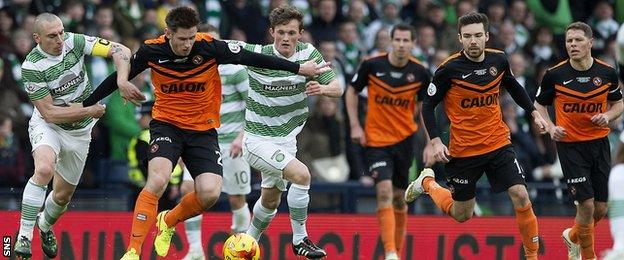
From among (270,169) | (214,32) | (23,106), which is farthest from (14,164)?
(270,169)

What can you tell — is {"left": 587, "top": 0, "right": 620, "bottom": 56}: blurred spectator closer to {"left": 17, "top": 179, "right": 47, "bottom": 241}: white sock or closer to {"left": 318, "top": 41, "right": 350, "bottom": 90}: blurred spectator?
{"left": 318, "top": 41, "right": 350, "bottom": 90}: blurred spectator

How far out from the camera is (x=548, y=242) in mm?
16375

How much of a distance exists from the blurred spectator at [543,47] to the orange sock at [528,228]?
8267mm

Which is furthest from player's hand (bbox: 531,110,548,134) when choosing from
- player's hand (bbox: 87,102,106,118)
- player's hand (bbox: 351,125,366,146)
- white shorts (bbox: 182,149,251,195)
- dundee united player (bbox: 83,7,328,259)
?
player's hand (bbox: 87,102,106,118)

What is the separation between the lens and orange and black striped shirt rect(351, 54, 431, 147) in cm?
1546

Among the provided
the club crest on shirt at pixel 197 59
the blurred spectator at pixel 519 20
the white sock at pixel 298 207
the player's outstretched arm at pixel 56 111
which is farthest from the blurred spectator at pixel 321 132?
the club crest on shirt at pixel 197 59

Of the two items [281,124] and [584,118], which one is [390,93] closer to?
[281,124]

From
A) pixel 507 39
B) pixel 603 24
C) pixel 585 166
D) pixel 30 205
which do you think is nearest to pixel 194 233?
pixel 30 205

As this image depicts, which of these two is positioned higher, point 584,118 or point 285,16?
point 285,16

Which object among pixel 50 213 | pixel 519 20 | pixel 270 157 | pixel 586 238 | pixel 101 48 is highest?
pixel 101 48

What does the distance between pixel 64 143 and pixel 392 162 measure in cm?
384

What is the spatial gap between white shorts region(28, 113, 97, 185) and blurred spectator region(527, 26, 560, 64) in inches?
376

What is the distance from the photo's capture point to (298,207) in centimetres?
1375

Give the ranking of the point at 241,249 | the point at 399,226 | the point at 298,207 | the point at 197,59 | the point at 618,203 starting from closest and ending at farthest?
the point at 618,203, the point at 197,59, the point at 241,249, the point at 298,207, the point at 399,226
